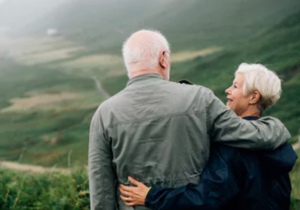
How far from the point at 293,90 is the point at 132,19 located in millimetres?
19539

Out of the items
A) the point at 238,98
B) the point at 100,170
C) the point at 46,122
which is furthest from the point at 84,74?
the point at 100,170

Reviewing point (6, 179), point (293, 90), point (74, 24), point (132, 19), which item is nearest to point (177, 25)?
point (132, 19)

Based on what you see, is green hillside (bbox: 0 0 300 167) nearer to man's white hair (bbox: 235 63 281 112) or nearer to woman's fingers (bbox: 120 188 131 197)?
man's white hair (bbox: 235 63 281 112)

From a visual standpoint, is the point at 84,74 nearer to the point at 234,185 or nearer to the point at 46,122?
the point at 46,122

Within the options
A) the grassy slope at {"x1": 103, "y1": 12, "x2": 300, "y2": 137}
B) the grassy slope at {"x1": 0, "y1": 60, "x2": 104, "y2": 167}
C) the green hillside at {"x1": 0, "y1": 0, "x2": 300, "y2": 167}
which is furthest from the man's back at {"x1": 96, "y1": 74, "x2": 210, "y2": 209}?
the grassy slope at {"x1": 0, "y1": 60, "x2": 104, "y2": 167}

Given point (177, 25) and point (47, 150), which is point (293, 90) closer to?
point (47, 150)

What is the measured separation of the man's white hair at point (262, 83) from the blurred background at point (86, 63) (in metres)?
1.79

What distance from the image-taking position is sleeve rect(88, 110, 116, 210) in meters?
1.68

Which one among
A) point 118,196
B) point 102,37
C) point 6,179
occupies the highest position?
point 102,37

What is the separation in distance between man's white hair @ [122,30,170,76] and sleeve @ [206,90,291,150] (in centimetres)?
32

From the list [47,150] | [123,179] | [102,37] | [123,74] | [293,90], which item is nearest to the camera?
[123,179]

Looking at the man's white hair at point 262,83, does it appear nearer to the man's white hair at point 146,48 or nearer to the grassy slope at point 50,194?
the man's white hair at point 146,48

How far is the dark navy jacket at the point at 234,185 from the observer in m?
1.62

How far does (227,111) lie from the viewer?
64.3 inches
